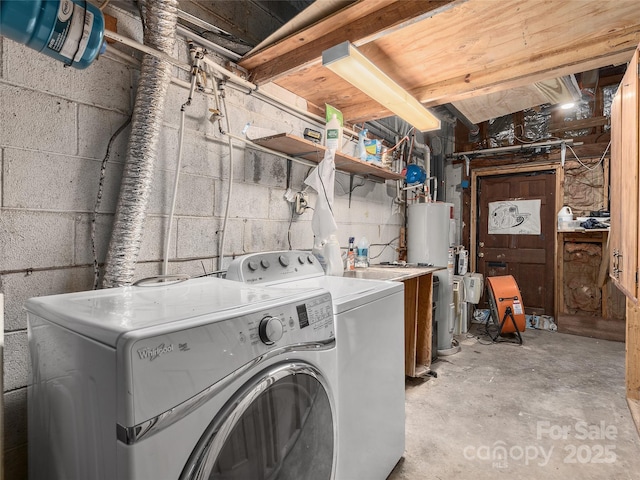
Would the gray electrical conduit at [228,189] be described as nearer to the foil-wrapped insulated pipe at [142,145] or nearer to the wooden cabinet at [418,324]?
the foil-wrapped insulated pipe at [142,145]

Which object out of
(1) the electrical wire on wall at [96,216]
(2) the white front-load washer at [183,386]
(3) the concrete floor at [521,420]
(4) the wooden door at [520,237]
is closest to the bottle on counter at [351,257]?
(3) the concrete floor at [521,420]

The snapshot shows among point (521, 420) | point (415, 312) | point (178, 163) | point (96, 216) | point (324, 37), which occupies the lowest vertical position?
point (521, 420)

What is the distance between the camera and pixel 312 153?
2.28 meters

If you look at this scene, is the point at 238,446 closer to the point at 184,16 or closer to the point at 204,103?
the point at 204,103

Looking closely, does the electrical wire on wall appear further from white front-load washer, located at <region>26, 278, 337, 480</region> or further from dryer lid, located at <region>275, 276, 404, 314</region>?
dryer lid, located at <region>275, 276, 404, 314</region>

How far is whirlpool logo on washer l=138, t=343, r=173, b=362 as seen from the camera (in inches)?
24.7

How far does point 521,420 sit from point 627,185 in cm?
156

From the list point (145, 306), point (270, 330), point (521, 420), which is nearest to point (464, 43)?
point (270, 330)

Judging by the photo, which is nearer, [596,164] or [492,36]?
[492,36]

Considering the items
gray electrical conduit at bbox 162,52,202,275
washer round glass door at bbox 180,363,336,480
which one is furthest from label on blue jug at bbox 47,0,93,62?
washer round glass door at bbox 180,363,336,480

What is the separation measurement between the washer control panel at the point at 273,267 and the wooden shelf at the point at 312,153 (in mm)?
645

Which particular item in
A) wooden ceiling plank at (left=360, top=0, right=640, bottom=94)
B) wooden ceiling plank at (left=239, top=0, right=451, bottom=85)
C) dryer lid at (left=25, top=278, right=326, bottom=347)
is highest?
wooden ceiling plank at (left=360, top=0, right=640, bottom=94)

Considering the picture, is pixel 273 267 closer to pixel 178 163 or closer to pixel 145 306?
pixel 178 163

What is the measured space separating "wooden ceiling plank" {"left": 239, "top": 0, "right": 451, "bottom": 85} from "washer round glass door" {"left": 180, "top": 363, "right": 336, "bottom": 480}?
1.46 meters
